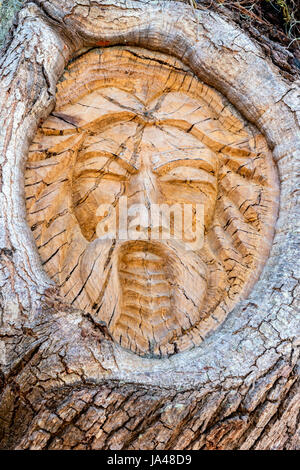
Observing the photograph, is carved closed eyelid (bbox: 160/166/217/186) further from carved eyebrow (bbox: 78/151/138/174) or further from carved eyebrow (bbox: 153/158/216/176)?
carved eyebrow (bbox: 78/151/138/174)

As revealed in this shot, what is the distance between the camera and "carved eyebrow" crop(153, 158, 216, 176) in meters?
2.33

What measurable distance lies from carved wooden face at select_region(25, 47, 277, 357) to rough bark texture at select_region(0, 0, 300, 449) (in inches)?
4.0

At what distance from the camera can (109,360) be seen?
169cm

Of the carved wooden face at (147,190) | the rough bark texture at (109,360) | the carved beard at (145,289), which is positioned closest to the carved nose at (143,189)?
the carved wooden face at (147,190)

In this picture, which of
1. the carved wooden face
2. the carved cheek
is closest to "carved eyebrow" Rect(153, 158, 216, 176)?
the carved wooden face

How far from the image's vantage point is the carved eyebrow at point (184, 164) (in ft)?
7.65

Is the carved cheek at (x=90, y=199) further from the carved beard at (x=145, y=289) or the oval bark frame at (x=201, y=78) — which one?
the oval bark frame at (x=201, y=78)

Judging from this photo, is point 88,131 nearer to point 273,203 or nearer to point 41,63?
point 41,63

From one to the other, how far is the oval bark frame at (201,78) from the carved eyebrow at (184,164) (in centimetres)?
37

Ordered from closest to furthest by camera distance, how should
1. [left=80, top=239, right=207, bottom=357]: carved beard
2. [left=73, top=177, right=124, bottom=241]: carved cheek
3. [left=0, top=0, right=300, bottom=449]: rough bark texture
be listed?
[left=0, top=0, right=300, bottom=449]: rough bark texture
[left=80, top=239, right=207, bottom=357]: carved beard
[left=73, top=177, right=124, bottom=241]: carved cheek

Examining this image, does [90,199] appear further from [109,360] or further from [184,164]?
[109,360]

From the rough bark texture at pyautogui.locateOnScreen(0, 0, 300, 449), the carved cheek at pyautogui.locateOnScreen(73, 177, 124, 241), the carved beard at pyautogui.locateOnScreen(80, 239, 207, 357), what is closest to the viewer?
the rough bark texture at pyautogui.locateOnScreen(0, 0, 300, 449)

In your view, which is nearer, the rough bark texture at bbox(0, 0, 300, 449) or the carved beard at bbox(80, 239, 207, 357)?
the rough bark texture at bbox(0, 0, 300, 449)

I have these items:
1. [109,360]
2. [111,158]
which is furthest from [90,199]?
[109,360]
